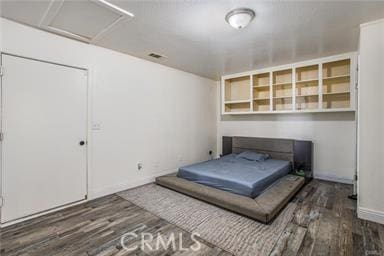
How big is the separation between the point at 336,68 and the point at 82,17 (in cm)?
462

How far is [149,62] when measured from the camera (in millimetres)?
3963

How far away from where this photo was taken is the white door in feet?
7.84

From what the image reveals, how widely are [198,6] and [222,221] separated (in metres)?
2.58

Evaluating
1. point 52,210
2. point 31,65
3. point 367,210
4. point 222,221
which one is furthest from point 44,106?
point 367,210

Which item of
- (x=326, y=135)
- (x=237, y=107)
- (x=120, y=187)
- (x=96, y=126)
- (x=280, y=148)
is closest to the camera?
(x=96, y=126)

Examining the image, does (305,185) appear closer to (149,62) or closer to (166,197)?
(166,197)

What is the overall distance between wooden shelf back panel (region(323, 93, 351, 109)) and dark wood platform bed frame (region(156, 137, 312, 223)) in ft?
2.84

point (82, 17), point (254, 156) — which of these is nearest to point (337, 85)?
point (254, 156)

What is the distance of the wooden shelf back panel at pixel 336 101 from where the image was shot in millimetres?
3881

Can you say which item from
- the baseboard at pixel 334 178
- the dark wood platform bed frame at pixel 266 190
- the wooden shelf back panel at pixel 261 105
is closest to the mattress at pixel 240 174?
the dark wood platform bed frame at pixel 266 190

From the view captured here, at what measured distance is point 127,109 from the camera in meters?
3.61

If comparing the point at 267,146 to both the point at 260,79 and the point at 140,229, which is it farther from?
the point at 140,229

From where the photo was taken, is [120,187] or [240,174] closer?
[240,174]

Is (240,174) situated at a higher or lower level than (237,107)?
lower
